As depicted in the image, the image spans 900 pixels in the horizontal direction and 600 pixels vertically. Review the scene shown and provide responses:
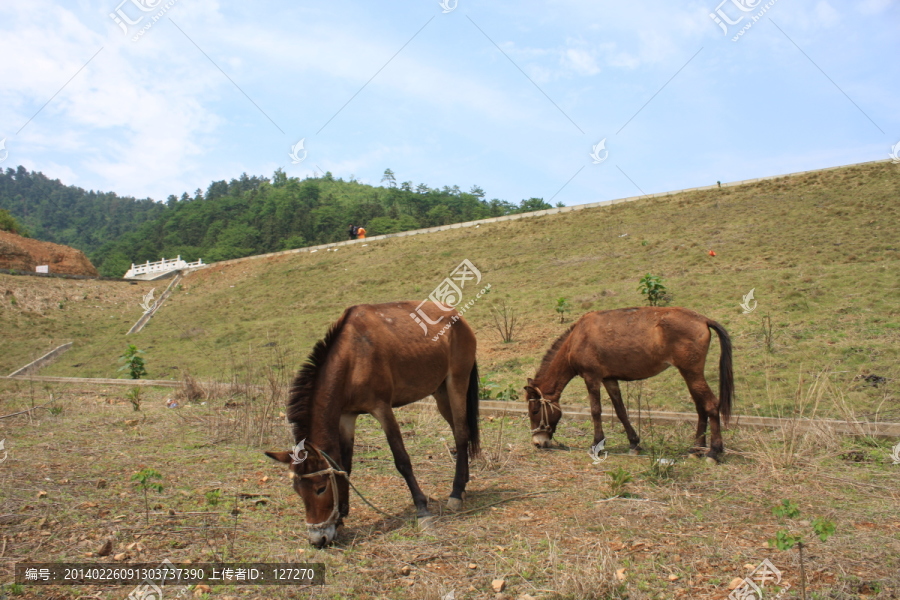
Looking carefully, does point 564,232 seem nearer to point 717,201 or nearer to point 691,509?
point 717,201

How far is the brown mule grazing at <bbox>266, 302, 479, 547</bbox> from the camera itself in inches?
189

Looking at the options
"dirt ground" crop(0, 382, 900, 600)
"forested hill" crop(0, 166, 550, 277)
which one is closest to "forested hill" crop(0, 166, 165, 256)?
"forested hill" crop(0, 166, 550, 277)

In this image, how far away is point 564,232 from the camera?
32938 millimetres

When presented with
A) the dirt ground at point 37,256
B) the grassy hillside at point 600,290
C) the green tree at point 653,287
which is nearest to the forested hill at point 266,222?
the dirt ground at point 37,256

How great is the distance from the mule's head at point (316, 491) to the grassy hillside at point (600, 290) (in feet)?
19.0

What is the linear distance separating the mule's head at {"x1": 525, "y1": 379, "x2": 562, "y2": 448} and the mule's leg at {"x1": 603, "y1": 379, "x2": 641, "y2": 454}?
75cm

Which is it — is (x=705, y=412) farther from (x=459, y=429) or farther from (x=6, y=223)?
(x=6, y=223)

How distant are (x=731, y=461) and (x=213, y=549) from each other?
5538mm

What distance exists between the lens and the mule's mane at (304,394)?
507cm

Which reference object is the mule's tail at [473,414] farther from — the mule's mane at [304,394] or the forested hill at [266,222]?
the forested hill at [266,222]

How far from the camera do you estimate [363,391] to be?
5.34 metres

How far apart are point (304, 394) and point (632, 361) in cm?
454

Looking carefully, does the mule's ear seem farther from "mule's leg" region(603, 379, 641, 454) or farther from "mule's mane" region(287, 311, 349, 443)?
"mule's leg" region(603, 379, 641, 454)

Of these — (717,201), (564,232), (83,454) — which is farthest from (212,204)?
Result: (83,454)
